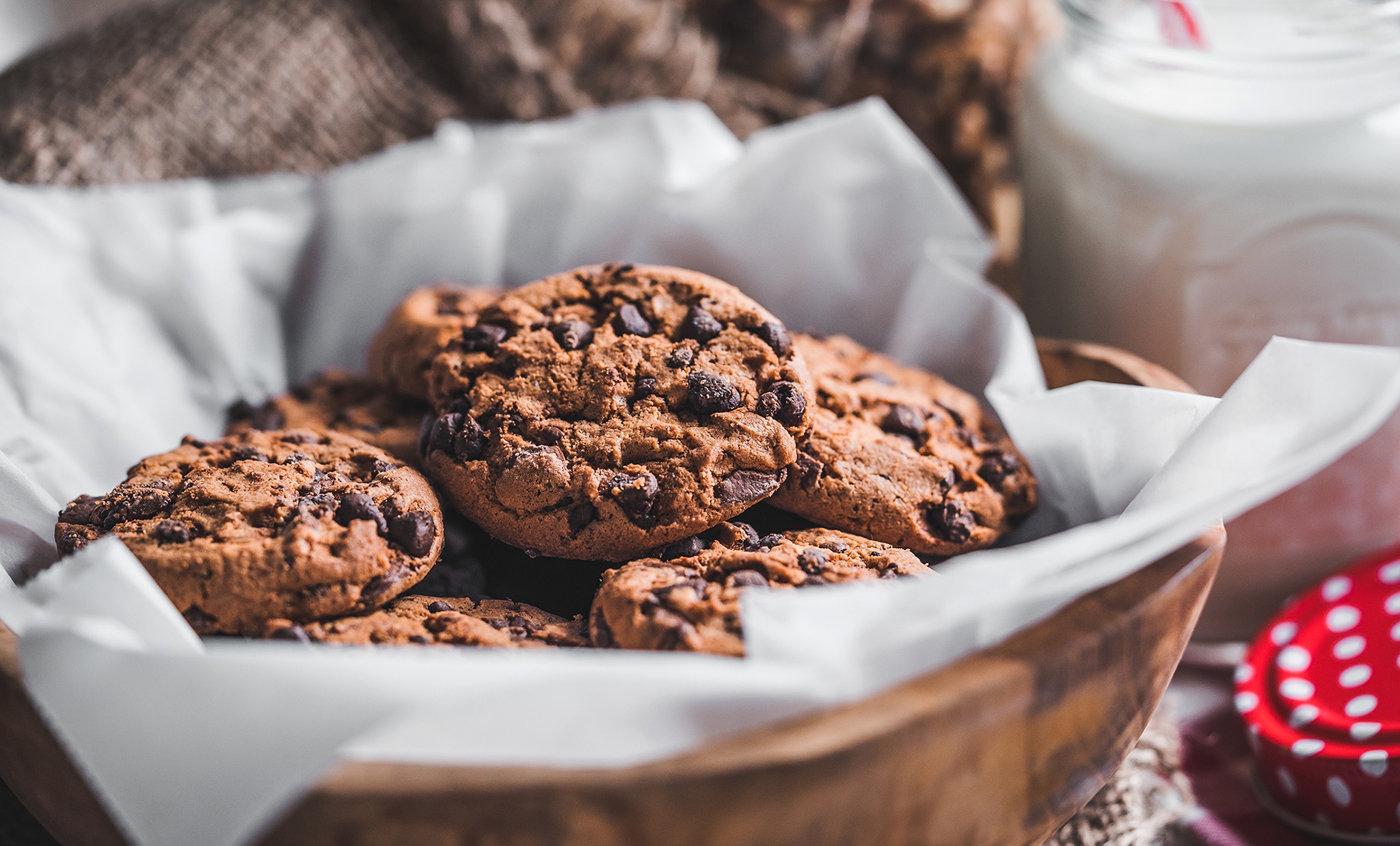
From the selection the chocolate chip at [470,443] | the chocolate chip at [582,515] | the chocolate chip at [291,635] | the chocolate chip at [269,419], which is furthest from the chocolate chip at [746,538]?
the chocolate chip at [269,419]

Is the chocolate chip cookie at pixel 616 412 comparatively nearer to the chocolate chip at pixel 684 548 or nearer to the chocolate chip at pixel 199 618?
the chocolate chip at pixel 684 548

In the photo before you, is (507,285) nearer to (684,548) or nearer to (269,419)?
(269,419)

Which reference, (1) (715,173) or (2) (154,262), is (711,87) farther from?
(2) (154,262)

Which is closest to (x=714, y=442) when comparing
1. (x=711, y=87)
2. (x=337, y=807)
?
(x=337, y=807)

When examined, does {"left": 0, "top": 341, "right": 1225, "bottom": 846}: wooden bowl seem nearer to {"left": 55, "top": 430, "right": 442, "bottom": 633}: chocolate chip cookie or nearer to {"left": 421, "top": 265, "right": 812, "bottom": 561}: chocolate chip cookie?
{"left": 55, "top": 430, "right": 442, "bottom": 633}: chocolate chip cookie

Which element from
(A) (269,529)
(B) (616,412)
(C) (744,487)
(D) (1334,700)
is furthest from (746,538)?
(D) (1334,700)

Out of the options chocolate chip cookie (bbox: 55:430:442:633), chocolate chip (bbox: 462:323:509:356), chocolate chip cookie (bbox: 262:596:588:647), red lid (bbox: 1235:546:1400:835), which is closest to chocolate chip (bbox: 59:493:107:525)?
chocolate chip cookie (bbox: 55:430:442:633)
